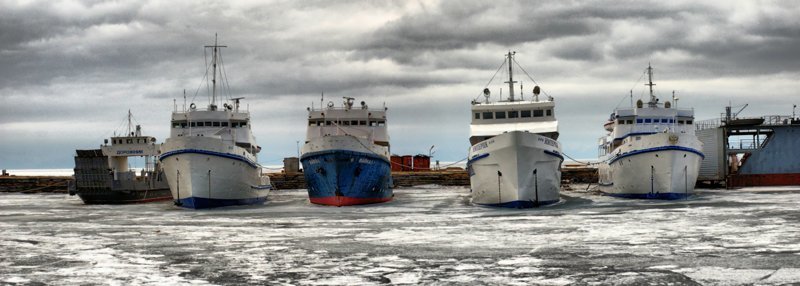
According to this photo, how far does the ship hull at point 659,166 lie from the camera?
3775cm

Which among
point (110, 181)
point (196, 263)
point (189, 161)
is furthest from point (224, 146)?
point (196, 263)

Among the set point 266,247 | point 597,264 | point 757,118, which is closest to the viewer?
point 597,264

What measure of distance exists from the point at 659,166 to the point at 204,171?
21.9 metres

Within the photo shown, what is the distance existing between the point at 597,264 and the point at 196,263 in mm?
8174

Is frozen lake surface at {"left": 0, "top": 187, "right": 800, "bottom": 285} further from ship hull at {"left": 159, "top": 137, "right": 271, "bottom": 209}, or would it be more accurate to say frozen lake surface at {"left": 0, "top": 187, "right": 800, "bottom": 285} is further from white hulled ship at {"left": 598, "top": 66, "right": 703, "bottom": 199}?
white hulled ship at {"left": 598, "top": 66, "right": 703, "bottom": 199}

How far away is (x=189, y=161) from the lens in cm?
3597

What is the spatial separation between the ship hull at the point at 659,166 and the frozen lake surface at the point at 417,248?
7297 millimetres

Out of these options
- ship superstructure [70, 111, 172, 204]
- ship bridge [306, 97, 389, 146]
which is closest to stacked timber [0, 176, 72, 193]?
ship superstructure [70, 111, 172, 204]

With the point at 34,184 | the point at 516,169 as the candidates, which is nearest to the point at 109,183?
the point at 516,169

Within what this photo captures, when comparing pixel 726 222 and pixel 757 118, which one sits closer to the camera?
pixel 726 222

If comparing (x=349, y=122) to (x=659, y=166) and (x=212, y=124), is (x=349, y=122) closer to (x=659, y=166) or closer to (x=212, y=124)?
(x=212, y=124)

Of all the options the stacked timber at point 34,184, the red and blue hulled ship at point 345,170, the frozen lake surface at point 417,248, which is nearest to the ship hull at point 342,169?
the red and blue hulled ship at point 345,170

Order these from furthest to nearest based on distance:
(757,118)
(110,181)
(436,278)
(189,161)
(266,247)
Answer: (757,118) → (110,181) → (189,161) → (266,247) → (436,278)

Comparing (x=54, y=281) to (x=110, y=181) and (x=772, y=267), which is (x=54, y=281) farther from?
(x=110, y=181)
